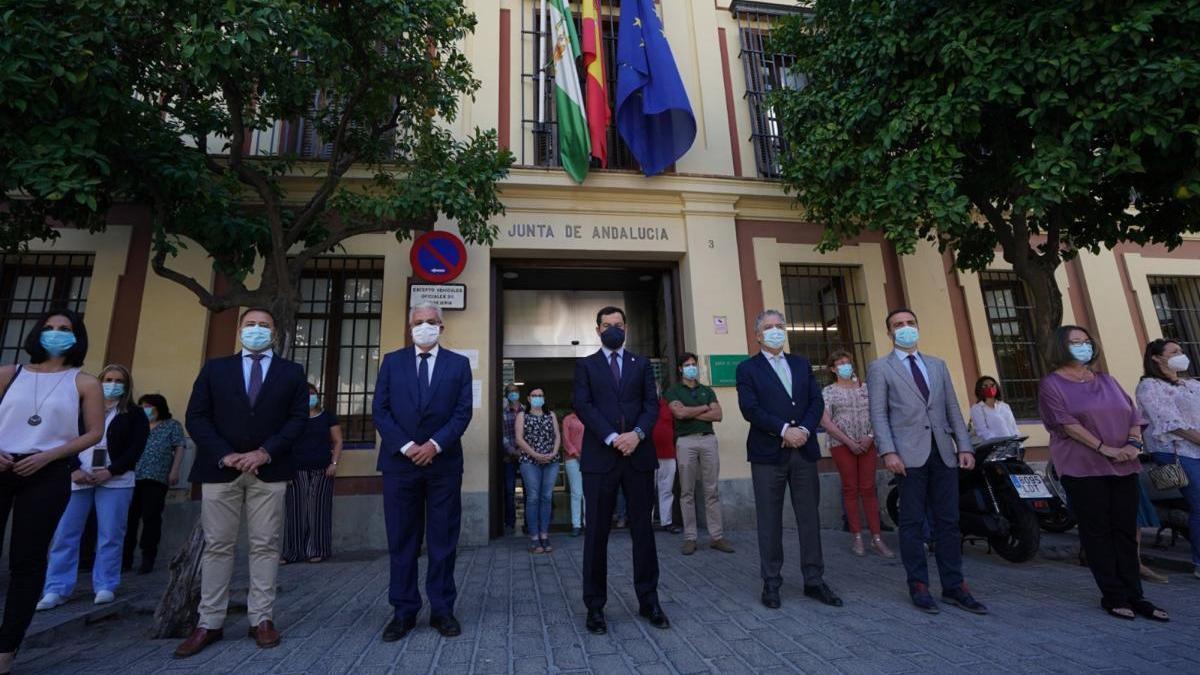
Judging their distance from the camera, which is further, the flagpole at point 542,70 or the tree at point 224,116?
the flagpole at point 542,70

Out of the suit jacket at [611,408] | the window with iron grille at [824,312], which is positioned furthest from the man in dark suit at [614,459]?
the window with iron grille at [824,312]

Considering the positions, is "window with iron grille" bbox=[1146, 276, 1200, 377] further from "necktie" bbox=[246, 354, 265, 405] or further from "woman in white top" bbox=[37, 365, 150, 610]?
"woman in white top" bbox=[37, 365, 150, 610]

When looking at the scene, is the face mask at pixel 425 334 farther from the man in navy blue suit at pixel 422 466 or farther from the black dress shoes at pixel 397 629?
the black dress shoes at pixel 397 629

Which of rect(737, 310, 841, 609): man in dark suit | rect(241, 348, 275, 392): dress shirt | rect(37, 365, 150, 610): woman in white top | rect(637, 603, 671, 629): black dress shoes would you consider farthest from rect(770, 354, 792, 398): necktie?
rect(37, 365, 150, 610): woman in white top

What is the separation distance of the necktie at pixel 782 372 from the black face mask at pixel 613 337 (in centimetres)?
122

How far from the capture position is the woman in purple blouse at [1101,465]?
354cm

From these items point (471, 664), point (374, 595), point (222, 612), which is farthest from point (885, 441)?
point (222, 612)

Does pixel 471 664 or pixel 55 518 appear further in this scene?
pixel 55 518

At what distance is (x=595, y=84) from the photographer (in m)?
8.06

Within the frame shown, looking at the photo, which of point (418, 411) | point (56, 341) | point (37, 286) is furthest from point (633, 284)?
point (37, 286)

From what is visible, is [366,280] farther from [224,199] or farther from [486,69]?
[486,69]

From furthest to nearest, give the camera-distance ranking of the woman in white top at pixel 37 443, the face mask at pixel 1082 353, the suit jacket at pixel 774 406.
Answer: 1. the suit jacket at pixel 774 406
2. the face mask at pixel 1082 353
3. the woman in white top at pixel 37 443

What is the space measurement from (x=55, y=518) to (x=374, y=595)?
204 cm

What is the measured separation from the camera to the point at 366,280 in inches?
296
